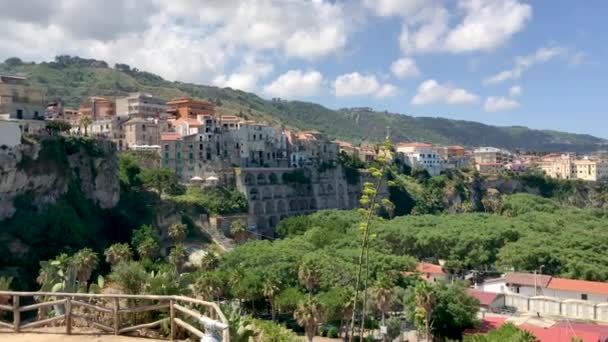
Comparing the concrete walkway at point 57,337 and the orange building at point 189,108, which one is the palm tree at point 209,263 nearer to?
the concrete walkway at point 57,337

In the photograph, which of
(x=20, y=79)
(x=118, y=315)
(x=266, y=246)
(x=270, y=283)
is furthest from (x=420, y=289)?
(x=20, y=79)

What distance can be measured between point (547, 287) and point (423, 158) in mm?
80846

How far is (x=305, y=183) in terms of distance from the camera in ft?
284

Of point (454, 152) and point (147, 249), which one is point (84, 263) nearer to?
point (147, 249)

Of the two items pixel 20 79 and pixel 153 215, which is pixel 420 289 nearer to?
pixel 153 215

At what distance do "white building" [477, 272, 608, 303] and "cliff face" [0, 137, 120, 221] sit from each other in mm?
39430

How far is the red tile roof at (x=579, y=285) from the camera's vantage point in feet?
156

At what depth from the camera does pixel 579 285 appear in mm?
48875

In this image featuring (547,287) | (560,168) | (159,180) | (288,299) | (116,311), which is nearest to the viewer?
(116,311)

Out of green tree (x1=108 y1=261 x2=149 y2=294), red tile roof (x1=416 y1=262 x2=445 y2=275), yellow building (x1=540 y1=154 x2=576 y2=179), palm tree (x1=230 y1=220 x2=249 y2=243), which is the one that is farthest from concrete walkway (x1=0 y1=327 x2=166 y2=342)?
yellow building (x1=540 y1=154 x2=576 y2=179)

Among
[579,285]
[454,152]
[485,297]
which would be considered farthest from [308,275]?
[454,152]

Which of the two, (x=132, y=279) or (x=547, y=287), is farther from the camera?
(x=547, y=287)

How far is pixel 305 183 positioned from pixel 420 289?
51985 millimetres

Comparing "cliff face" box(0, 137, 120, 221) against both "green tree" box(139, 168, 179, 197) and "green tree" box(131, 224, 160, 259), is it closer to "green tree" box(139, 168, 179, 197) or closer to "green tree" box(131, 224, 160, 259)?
"green tree" box(139, 168, 179, 197)
